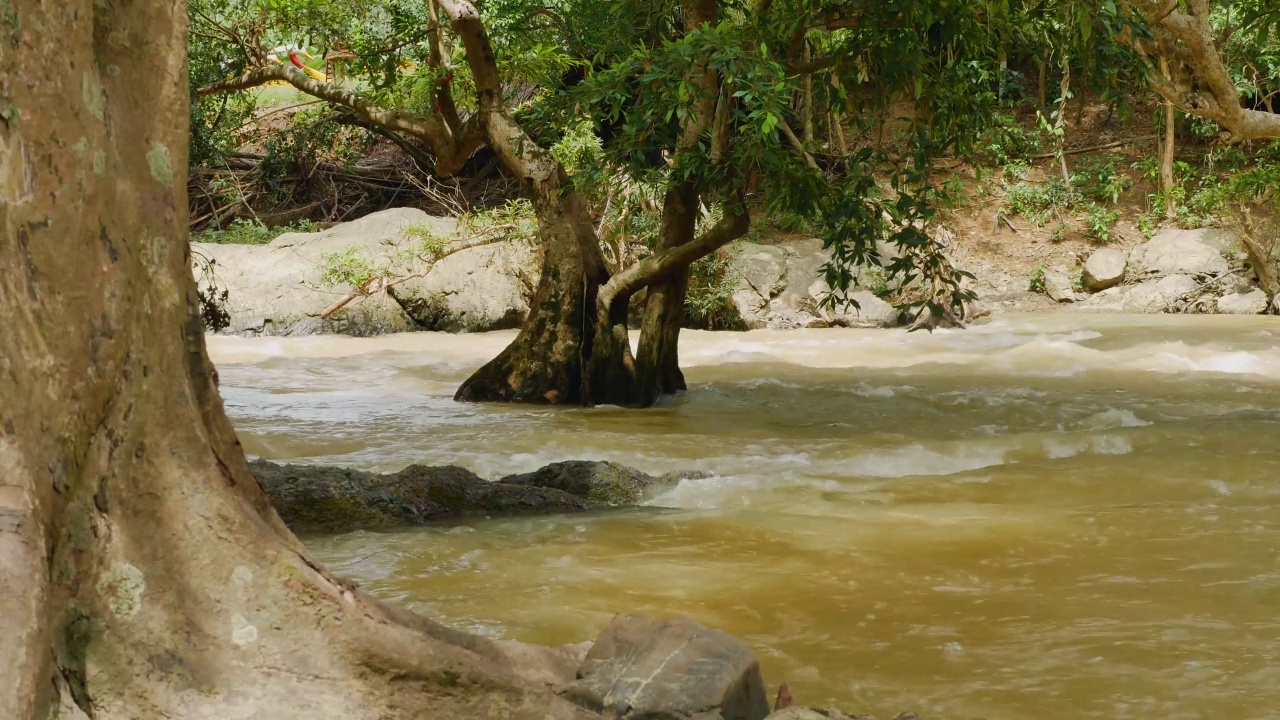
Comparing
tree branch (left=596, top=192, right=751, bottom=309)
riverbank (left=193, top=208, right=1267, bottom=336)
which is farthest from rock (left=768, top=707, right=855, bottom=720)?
riverbank (left=193, top=208, right=1267, bottom=336)

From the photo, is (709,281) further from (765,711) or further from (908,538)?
(765,711)

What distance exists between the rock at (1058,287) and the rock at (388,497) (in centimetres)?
1707

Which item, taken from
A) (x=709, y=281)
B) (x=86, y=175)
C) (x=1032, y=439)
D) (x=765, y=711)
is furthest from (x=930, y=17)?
(x=709, y=281)

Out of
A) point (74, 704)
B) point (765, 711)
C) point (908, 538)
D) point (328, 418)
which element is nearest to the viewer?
point (74, 704)

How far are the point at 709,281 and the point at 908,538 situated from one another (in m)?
12.9

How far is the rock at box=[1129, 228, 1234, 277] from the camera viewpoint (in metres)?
20.8

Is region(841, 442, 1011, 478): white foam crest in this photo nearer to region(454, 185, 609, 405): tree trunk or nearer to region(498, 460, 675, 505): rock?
region(498, 460, 675, 505): rock

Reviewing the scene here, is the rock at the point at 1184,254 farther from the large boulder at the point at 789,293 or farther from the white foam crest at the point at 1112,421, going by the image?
the white foam crest at the point at 1112,421

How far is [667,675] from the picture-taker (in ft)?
10.5

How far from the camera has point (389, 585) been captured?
4.97 meters

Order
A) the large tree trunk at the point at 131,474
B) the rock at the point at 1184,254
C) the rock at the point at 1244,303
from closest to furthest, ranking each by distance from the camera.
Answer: the large tree trunk at the point at 131,474 → the rock at the point at 1244,303 → the rock at the point at 1184,254

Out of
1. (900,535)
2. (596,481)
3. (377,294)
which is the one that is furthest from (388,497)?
(377,294)

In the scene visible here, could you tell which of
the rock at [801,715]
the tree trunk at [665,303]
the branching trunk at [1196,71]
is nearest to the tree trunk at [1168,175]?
the branching trunk at [1196,71]

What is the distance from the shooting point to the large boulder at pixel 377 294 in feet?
58.4
